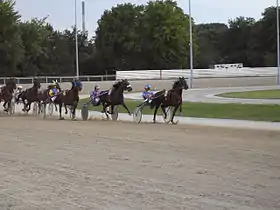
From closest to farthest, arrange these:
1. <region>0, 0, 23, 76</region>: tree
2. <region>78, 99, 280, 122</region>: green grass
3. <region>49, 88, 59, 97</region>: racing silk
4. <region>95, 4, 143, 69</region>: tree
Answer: <region>78, 99, 280, 122</region>: green grass → <region>49, 88, 59, 97</region>: racing silk → <region>0, 0, 23, 76</region>: tree → <region>95, 4, 143, 69</region>: tree

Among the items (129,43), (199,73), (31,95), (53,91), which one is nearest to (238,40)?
(129,43)

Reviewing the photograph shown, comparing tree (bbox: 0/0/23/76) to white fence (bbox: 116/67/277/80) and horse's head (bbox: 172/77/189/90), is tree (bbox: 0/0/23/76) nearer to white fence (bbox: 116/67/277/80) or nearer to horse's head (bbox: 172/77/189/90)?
white fence (bbox: 116/67/277/80)

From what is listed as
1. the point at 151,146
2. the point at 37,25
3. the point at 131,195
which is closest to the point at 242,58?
the point at 37,25

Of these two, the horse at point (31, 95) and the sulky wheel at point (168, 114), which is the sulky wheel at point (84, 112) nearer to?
the sulky wheel at point (168, 114)

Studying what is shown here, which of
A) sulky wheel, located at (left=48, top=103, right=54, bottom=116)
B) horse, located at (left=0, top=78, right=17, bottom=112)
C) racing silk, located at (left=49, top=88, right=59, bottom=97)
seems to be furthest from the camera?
horse, located at (left=0, top=78, right=17, bottom=112)

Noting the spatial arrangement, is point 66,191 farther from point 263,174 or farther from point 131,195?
point 263,174

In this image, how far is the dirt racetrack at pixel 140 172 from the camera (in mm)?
8906

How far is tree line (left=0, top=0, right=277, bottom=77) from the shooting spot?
98938 mm

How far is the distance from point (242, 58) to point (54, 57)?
37.3 m

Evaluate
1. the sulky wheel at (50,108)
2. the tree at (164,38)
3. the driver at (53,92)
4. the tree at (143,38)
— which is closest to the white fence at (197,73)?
the tree at (164,38)

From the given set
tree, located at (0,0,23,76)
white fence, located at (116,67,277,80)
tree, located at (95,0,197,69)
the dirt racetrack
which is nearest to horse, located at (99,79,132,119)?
the dirt racetrack

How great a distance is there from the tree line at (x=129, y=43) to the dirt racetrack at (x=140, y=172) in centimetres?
7972

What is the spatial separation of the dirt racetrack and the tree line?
79.7 m

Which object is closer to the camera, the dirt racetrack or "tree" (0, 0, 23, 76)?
the dirt racetrack
